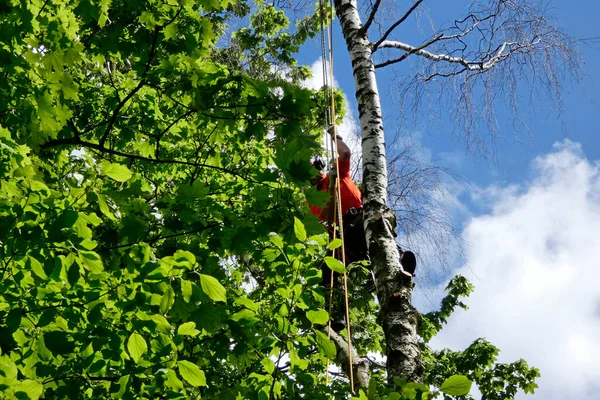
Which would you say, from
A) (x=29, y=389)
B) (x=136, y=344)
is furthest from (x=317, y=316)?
(x=29, y=389)

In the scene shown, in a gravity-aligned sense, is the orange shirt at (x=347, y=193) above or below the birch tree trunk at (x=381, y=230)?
above

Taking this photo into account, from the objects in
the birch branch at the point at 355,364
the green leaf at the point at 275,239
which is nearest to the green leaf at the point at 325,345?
the green leaf at the point at 275,239

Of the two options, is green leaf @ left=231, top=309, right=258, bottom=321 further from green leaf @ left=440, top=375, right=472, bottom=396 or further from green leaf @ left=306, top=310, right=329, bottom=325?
green leaf @ left=440, top=375, right=472, bottom=396

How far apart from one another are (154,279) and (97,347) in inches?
15.3

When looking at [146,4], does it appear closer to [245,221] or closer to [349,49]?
[245,221]

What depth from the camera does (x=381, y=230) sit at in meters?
3.32

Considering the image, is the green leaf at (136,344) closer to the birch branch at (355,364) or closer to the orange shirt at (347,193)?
the birch branch at (355,364)

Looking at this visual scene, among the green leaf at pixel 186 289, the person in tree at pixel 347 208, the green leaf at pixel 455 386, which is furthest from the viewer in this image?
the person in tree at pixel 347 208

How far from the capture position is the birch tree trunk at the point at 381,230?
9.50 feet

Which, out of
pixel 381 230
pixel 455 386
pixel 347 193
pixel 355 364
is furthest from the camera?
pixel 347 193

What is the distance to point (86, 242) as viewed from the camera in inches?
74.5

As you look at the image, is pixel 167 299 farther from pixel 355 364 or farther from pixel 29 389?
pixel 355 364

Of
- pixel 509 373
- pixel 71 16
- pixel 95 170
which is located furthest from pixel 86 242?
pixel 509 373

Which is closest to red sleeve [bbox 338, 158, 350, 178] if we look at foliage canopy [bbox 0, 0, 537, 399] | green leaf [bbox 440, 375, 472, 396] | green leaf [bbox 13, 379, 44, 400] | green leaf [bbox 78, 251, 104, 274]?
foliage canopy [bbox 0, 0, 537, 399]
